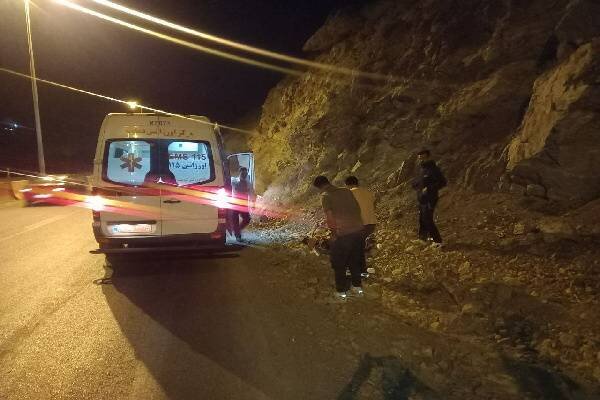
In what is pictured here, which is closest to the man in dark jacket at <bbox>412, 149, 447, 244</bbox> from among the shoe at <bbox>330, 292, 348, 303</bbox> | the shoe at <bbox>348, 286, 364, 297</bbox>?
the shoe at <bbox>348, 286, 364, 297</bbox>

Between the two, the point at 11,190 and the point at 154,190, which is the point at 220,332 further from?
the point at 11,190

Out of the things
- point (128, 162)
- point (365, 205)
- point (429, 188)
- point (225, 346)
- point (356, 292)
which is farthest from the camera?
point (128, 162)

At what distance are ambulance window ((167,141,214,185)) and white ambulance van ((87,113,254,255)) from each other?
0.03m

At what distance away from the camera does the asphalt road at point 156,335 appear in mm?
4211

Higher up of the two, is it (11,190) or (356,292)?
(356,292)

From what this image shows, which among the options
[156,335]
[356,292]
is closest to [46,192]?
[156,335]

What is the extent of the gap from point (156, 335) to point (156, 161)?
364 cm

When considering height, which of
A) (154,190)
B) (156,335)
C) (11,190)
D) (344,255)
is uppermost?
(154,190)

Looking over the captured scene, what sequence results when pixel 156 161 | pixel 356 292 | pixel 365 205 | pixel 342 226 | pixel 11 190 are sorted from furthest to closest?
pixel 11 190
pixel 156 161
pixel 365 205
pixel 356 292
pixel 342 226

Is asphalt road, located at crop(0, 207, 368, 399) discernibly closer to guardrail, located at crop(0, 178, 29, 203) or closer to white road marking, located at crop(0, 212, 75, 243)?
white road marking, located at crop(0, 212, 75, 243)

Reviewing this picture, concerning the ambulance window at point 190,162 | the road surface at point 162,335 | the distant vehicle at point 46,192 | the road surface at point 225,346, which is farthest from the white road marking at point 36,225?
the ambulance window at point 190,162

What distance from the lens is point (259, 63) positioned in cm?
3089

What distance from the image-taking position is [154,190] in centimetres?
804

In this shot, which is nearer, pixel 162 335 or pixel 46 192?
pixel 162 335
